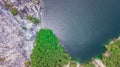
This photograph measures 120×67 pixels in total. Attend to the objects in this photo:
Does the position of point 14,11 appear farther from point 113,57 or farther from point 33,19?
point 113,57

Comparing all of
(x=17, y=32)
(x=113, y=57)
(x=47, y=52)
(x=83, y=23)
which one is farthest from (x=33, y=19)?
(x=113, y=57)

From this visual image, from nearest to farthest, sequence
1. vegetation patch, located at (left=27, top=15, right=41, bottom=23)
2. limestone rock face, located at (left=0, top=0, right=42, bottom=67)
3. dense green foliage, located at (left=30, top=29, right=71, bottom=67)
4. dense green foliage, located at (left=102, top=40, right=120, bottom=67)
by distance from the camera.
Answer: limestone rock face, located at (left=0, top=0, right=42, bottom=67)
dense green foliage, located at (left=30, top=29, right=71, bottom=67)
dense green foliage, located at (left=102, top=40, right=120, bottom=67)
vegetation patch, located at (left=27, top=15, right=41, bottom=23)

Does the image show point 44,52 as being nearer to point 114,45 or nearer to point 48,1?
point 48,1

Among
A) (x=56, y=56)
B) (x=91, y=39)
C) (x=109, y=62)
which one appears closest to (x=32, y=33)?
(x=56, y=56)

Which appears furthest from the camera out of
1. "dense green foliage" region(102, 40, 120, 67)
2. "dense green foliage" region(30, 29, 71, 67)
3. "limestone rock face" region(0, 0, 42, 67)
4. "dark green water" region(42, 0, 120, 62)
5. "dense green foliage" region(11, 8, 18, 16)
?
"dark green water" region(42, 0, 120, 62)

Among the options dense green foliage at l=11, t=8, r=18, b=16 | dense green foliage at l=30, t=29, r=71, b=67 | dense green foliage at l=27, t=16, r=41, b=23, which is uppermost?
dense green foliage at l=27, t=16, r=41, b=23

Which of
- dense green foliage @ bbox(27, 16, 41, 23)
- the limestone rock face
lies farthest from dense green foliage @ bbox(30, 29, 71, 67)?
dense green foliage @ bbox(27, 16, 41, 23)

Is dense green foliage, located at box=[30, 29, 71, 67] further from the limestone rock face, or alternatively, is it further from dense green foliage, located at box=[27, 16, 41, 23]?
dense green foliage, located at box=[27, 16, 41, 23]
